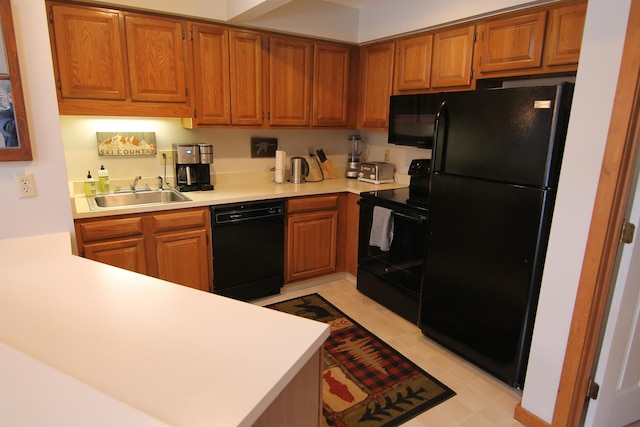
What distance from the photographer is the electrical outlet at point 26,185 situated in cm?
171

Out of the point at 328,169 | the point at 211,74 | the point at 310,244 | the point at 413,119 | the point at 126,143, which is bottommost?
the point at 310,244

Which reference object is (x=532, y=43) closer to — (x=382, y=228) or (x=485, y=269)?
(x=485, y=269)

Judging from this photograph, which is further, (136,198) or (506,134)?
(136,198)

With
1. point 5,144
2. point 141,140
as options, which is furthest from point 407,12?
point 5,144

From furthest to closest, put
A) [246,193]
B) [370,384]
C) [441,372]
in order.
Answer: [246,193] < [441,372] < [370,384]

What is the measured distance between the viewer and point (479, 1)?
7.93ft

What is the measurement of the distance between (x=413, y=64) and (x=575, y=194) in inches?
70.9

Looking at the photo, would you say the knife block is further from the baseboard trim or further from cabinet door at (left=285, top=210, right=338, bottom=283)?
the baseboard trim

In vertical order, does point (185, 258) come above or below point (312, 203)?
below

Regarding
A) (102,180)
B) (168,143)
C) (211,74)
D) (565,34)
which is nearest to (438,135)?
(565,34)

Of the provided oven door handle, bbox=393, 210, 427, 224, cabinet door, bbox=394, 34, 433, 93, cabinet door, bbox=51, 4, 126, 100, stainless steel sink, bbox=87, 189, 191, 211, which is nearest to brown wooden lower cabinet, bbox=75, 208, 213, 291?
stainless steel sink, bbox=87, 189, 191, 211

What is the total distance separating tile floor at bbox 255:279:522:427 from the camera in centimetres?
191

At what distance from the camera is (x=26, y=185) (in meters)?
1.73

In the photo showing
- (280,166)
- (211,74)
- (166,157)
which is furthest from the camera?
(280,166)
